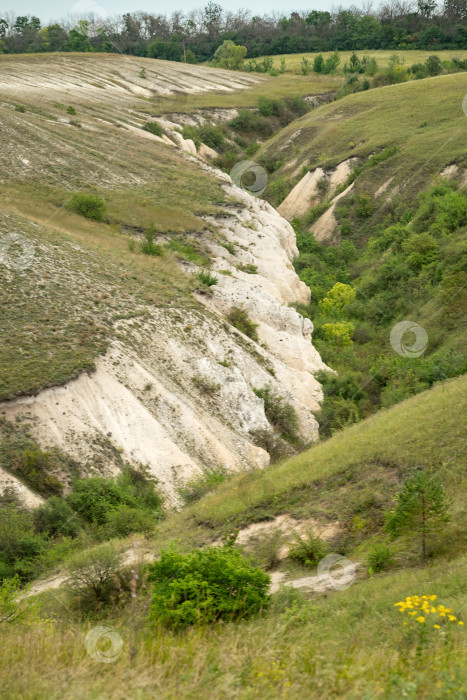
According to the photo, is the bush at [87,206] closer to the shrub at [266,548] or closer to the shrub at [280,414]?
the shrub at [280,414]

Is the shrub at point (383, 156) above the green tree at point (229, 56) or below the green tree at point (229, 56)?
below

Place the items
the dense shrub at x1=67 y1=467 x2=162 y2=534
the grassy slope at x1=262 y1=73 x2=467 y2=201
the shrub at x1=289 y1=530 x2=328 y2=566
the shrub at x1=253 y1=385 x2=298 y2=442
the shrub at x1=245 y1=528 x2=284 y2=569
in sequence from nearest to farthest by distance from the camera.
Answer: the shrub at x1=289 y1=530 x2=328 y2=566 < the shrub at x1=245 y1=528 x2=284 y2=569 < the dense shrub at x1=67 y1=467 x2=162 y2=534 < the shrub at x1=253 y1=385 x2=298 y2=442 < the grassy slope at x1=262 y1=73 x2=467 y2=201

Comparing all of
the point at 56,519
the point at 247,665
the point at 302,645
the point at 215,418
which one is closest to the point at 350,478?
the point at 56,519

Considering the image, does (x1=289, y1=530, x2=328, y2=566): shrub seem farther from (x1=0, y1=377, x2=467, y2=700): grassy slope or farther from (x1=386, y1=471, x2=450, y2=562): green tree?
(x1=386, y1=471, x2=450, y2=562): green tree

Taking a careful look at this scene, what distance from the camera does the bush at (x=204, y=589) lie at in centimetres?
970

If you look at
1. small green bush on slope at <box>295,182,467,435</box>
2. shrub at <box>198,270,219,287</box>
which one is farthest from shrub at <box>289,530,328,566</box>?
shrub at <box>198,270,219,287</box>

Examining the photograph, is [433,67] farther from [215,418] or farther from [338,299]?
[215,418]

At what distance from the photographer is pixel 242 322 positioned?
107ft

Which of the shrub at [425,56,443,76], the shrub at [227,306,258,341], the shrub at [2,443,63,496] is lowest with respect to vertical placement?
the shrub at [2,443,63,496]

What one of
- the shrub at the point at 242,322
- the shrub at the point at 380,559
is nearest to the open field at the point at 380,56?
the shrub at the point at 242,322

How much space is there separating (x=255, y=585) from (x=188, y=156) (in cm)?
5138

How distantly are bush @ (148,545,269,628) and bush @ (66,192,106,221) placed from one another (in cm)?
2868

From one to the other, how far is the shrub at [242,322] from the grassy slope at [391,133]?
2586cm

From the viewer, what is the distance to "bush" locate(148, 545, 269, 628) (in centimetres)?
970
